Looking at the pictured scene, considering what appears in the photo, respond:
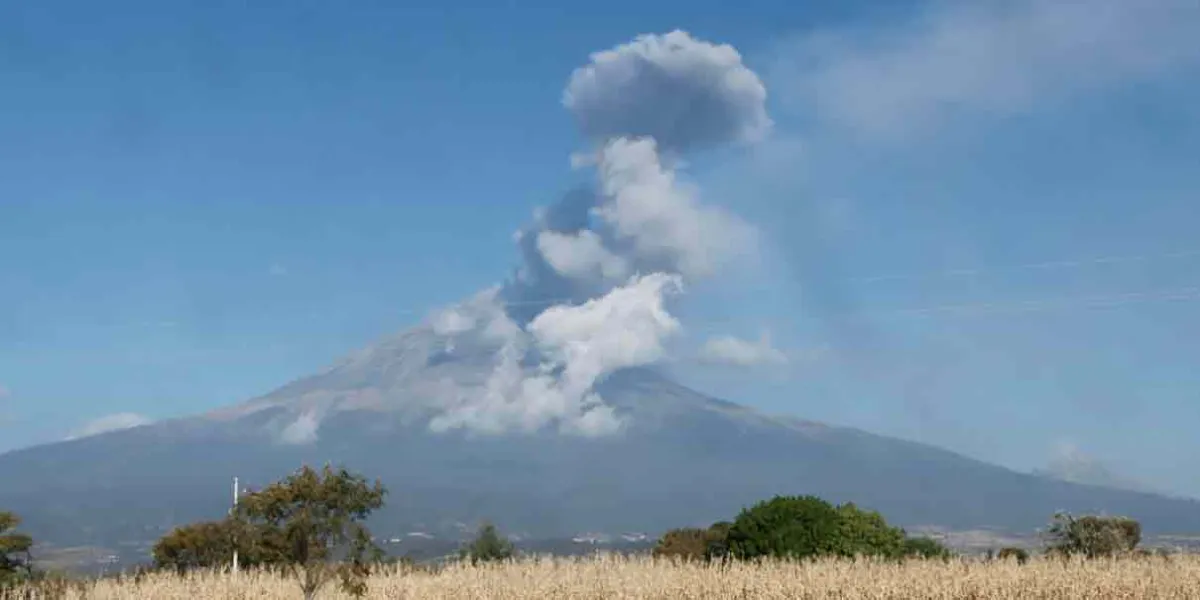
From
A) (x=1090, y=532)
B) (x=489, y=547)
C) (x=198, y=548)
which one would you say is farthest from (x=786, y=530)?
(x=489, y=547)

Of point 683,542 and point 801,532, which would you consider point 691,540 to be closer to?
point 683,542

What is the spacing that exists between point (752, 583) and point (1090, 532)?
4293cm

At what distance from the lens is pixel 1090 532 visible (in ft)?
216

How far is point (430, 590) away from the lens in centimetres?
2980

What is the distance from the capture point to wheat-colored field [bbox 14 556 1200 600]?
28.0m

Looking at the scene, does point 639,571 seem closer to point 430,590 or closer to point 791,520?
point 430,590

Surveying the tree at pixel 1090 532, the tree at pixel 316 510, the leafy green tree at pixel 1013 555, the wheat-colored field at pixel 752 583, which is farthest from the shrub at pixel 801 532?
the tree at pixel 1090 532

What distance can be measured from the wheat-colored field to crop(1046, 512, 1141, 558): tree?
3052cm

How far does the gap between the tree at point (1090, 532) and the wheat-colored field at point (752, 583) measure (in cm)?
3052

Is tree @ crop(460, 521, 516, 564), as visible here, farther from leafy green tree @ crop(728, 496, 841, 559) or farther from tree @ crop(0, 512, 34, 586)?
tree @ crop(0, 512, 34, 586)

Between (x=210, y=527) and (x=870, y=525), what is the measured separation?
87.3ft

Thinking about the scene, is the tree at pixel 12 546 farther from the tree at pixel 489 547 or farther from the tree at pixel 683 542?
the tree at pixel 489 547

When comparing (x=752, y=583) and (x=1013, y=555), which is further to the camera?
(x=1013, y=555)

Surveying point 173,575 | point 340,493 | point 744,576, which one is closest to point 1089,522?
point 340,493
